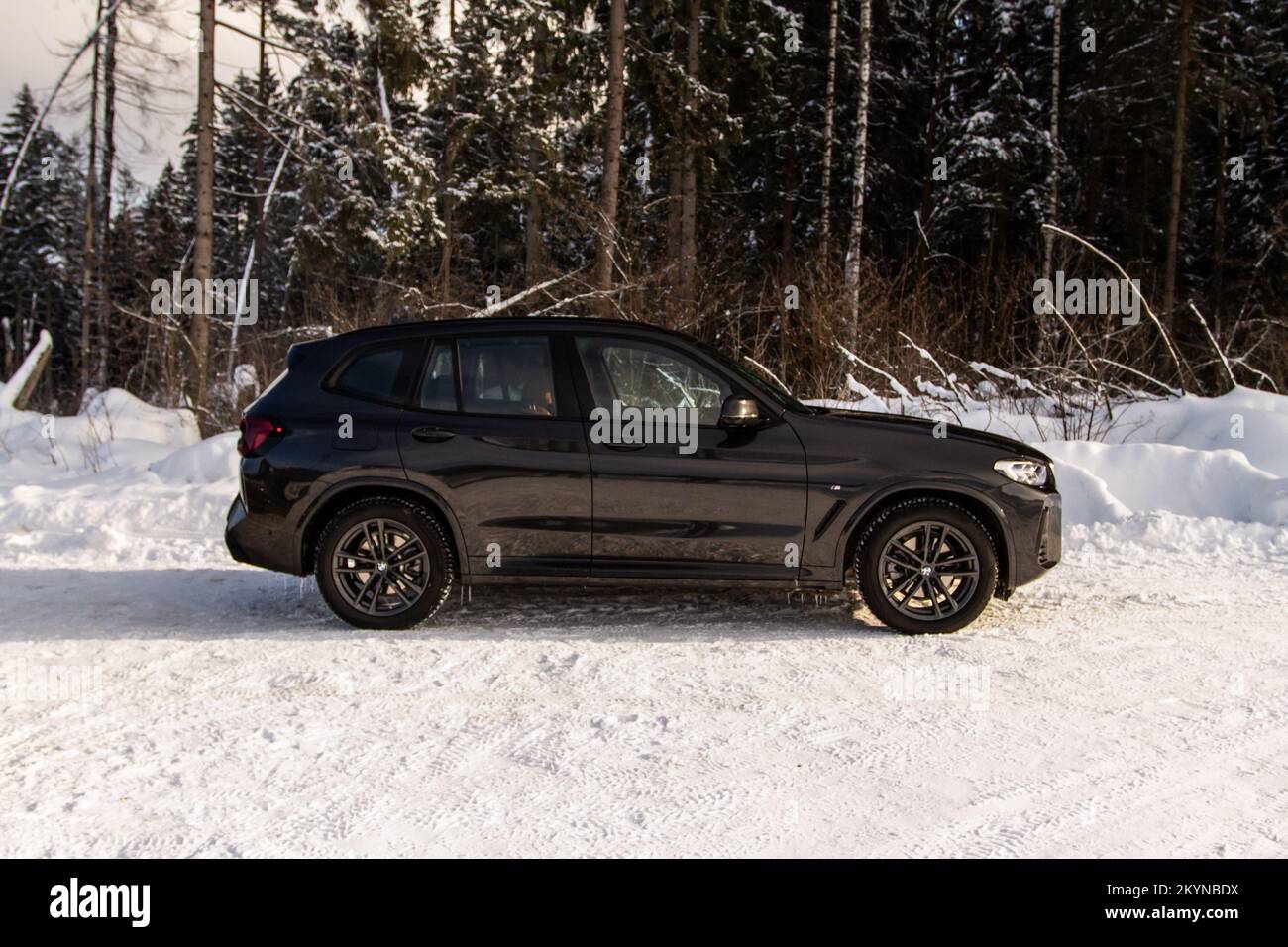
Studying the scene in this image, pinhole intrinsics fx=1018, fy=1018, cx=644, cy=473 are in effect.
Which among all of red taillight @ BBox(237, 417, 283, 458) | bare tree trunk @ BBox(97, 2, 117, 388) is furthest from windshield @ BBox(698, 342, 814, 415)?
bare tree trunk @ BBox(97, 2, 117, 388)

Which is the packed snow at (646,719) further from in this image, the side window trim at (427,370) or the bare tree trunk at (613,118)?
the bare tree trunk at (613,118)

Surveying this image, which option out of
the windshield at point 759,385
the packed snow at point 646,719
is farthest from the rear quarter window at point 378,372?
the windshield at point 759,385

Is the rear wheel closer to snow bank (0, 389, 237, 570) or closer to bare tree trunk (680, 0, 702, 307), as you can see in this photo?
snow bank (0, 389, 237, 570)

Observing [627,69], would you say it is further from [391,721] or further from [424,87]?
[391,721]

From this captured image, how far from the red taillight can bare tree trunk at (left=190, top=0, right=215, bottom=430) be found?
394 inches

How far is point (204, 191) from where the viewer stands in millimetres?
15781

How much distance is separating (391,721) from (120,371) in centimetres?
3117

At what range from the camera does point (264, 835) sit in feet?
11.0

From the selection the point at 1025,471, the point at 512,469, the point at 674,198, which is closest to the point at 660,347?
the point at 512,469

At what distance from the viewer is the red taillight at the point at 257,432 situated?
611 cm

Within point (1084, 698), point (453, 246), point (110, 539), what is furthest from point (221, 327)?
point (1084, 698)

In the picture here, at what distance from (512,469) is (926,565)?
2.48 metres

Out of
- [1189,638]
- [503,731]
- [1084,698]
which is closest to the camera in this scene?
[503,731]

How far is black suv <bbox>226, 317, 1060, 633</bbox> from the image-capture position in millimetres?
5879
